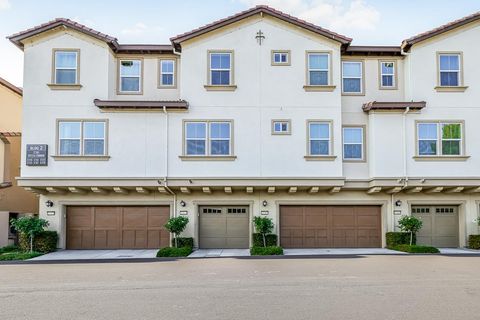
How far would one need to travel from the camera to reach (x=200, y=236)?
2097 centimetres

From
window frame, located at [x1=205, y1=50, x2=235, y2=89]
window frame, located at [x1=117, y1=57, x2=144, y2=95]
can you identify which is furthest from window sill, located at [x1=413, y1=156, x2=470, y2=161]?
window frame, located at [x1=117, y1=57, x2=144, y2=95]

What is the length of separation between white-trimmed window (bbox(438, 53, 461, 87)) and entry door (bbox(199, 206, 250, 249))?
33.2 feet

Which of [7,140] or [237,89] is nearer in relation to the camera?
[237,89]

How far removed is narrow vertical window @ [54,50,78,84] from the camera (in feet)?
66.0

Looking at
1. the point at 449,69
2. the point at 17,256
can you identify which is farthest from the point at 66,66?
the point at 449,69

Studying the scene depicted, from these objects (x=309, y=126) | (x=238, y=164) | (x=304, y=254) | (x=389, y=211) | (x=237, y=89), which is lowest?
(x=304, y=254)

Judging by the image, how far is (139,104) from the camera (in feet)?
64.3

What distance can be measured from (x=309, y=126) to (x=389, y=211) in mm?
5208

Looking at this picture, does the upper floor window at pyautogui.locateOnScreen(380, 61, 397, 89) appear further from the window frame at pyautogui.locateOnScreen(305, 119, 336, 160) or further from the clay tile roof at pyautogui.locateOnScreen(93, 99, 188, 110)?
the clay tile roof at pyautogui.locateOnScreen(93, 99, 188, 110)

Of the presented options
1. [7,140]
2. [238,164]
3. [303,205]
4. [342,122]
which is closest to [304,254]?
[303,205]

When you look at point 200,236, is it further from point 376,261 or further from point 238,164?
point 376,261

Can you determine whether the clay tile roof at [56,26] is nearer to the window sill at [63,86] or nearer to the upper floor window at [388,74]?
the window sill at [63,86]

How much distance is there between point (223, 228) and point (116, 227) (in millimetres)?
4628

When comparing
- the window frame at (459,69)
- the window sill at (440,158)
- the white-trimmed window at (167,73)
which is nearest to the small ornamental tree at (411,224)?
the window sill at (440,158)
